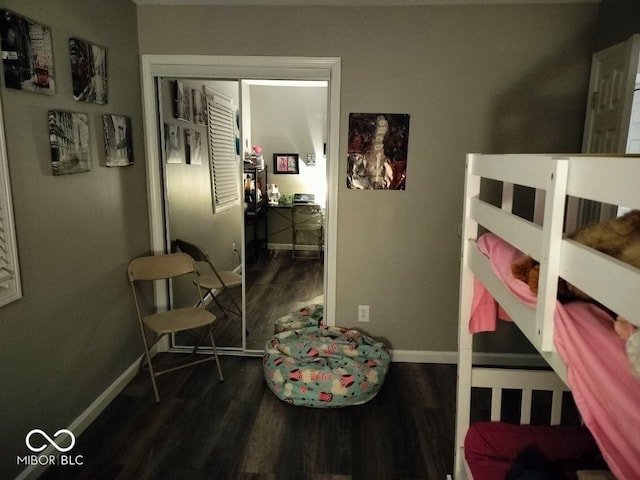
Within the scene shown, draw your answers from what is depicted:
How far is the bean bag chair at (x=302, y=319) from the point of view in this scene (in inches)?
119

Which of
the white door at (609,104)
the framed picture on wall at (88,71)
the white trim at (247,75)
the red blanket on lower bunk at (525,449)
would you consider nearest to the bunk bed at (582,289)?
the red blanket on lower bunk at (525,449)

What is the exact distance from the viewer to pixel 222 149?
348cm

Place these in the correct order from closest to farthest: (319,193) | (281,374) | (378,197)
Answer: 1. (281,374)
2. (378,197)
3. (319,193)

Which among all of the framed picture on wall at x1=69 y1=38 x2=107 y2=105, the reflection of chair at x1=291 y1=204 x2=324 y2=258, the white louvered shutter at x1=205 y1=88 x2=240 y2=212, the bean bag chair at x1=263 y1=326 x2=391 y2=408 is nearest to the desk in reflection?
the reflection of chair at x1=291 y1=204 x2=324 y2=258

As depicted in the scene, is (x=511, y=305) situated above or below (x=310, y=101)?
below

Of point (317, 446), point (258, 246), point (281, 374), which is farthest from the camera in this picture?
point (258, 246)

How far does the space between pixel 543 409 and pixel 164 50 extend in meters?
3.14

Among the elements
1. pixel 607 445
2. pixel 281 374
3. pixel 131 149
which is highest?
pixel 131 149

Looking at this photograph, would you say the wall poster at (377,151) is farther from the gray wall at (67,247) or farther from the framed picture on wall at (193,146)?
the gray wall at (67,247)

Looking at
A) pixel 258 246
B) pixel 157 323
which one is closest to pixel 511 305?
pixel 157 323

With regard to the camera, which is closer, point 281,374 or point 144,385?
point 281,374

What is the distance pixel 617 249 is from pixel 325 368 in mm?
1854

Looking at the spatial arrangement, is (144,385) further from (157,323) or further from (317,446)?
(317,446)

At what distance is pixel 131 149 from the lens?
2650 millimetres
